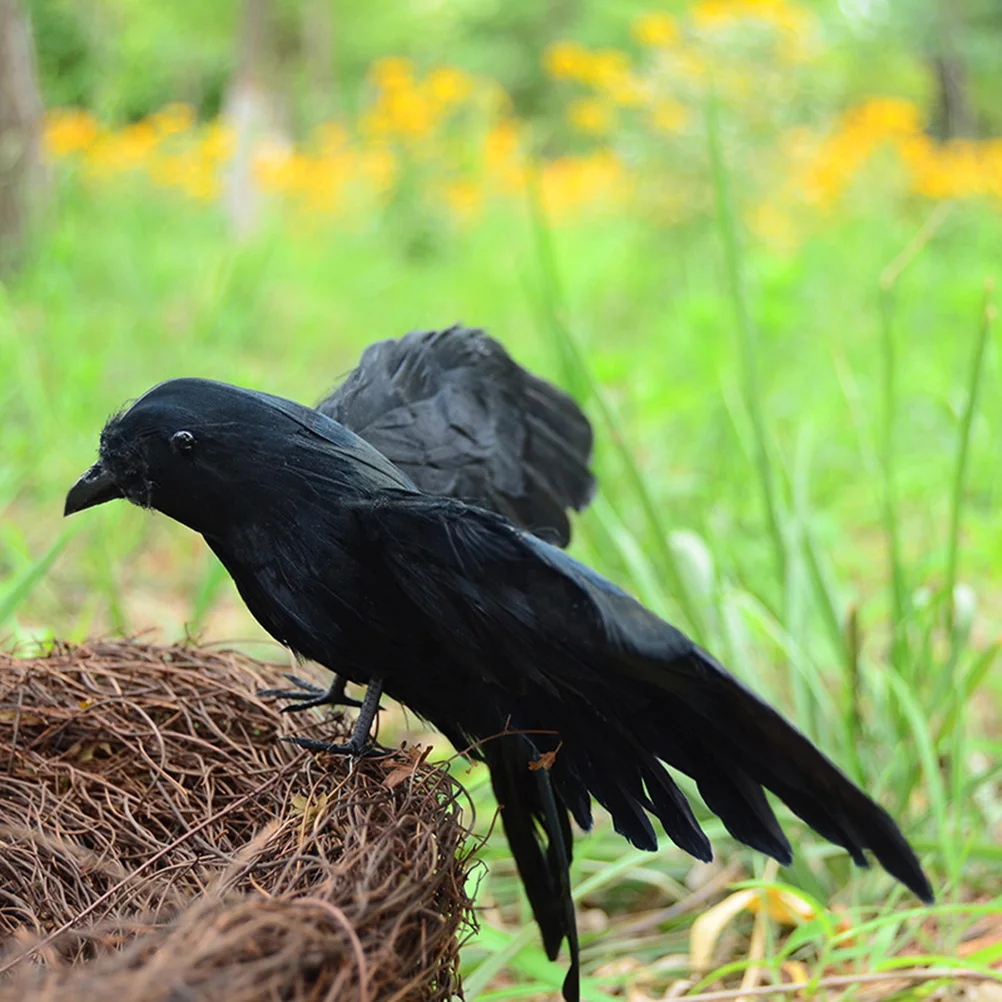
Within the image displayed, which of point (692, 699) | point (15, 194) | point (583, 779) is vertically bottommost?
point (583, 779)

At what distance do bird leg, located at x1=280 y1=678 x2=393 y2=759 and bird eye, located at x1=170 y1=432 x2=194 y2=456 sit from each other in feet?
1.14

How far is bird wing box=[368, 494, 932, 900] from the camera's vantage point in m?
1.12

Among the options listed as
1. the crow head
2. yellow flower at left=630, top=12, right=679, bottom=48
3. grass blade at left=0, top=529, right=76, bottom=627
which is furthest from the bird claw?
yellow flower at left=630, top=12, right=679, bottom=48

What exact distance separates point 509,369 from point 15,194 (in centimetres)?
295

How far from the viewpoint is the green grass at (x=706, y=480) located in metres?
1.97

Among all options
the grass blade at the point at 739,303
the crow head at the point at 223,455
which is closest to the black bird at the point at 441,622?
the crow head at the point at 223,455

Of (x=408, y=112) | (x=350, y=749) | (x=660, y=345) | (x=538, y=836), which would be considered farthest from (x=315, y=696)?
(x=408, y=112)

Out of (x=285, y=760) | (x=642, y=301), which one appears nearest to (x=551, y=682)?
(x=285, y=760)

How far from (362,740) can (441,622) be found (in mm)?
215

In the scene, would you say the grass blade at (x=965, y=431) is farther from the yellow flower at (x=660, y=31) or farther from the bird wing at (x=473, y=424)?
the yellow flower at (x=660, y=31)

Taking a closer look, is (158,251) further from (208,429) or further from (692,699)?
(692,699)

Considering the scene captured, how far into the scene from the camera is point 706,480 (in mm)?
3324

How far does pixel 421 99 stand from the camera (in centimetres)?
683

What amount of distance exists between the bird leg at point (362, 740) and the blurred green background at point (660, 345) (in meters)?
0.45
